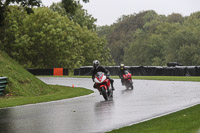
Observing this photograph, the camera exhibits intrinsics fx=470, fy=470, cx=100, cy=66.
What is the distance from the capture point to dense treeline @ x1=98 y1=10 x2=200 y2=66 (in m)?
106

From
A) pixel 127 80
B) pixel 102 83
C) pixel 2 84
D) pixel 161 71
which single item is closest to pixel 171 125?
pixel 102 83

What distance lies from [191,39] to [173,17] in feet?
94.8

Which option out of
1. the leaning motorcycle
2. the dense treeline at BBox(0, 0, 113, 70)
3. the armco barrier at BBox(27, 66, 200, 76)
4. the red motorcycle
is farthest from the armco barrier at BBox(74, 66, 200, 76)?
the leaning motorcycle

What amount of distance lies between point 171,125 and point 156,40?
10664cm

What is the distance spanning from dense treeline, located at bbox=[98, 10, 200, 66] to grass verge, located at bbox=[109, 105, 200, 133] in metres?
90.6

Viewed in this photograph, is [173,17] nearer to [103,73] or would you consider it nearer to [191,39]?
[191,39]

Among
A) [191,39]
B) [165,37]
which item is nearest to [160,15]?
[165,37]

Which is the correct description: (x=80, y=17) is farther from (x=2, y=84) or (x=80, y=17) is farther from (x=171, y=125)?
(x=171, y=125)

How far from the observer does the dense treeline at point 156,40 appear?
10567 cm

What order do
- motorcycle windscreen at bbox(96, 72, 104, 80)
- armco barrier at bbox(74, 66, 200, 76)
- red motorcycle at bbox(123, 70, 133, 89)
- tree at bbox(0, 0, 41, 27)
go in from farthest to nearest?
1. armco barrier at bbox(74, 66, 200, 76)
2. red motorcycle at bbox(123, 70, 133, 89)
3. tree at bbox(0, 0, 41, 27)
4. motorcycle windscreen at bbox(96, 72, 104, 80)

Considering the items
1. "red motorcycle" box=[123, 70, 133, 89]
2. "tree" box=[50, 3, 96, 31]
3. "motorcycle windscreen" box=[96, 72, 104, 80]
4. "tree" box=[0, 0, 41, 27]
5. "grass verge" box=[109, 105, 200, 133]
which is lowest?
"grass verge" box=[109, 105, 200, 133]

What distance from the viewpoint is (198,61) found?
100 metres

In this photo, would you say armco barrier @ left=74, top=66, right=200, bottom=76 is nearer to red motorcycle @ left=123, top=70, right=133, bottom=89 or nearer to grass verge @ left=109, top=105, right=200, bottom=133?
red motorcycle @ left=123, top=70, right=133, bottom=89

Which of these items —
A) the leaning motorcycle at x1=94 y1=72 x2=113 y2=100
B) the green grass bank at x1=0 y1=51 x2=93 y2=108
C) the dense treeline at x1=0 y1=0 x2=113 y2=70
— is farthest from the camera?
the dense treeline at x1=0 y1=0 x2=113 y2=70
